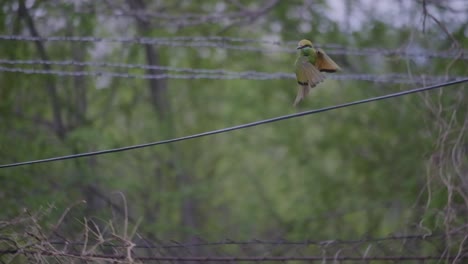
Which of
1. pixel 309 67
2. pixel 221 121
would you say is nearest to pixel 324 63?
pixel 309 67

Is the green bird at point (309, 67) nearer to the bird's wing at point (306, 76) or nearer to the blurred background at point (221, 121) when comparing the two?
the bird's wing at point (306, 76)

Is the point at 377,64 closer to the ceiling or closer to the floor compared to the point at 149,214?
closer to the ceiling

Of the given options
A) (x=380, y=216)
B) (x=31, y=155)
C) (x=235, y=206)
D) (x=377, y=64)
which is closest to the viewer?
(x=31, y=155)

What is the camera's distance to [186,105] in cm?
1028

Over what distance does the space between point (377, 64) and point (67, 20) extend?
4.03 metres

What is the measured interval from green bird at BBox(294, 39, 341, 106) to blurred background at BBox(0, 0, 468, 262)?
313cm

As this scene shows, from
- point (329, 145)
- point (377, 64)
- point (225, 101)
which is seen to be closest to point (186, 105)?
point (225, 101)

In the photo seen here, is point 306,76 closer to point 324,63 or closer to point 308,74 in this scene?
point 308,74

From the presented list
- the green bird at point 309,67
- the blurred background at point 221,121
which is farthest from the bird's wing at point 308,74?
the blurred background at point 221,121

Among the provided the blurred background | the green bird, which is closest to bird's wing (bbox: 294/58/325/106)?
the green bird

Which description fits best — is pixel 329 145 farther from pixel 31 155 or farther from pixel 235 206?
pixel 31 155

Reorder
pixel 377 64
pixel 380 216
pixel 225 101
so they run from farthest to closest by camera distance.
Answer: pixel 225 101 < pixel 380 216 < pixel 377 64

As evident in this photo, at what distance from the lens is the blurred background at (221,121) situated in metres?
7.00

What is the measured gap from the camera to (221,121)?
1011cm
